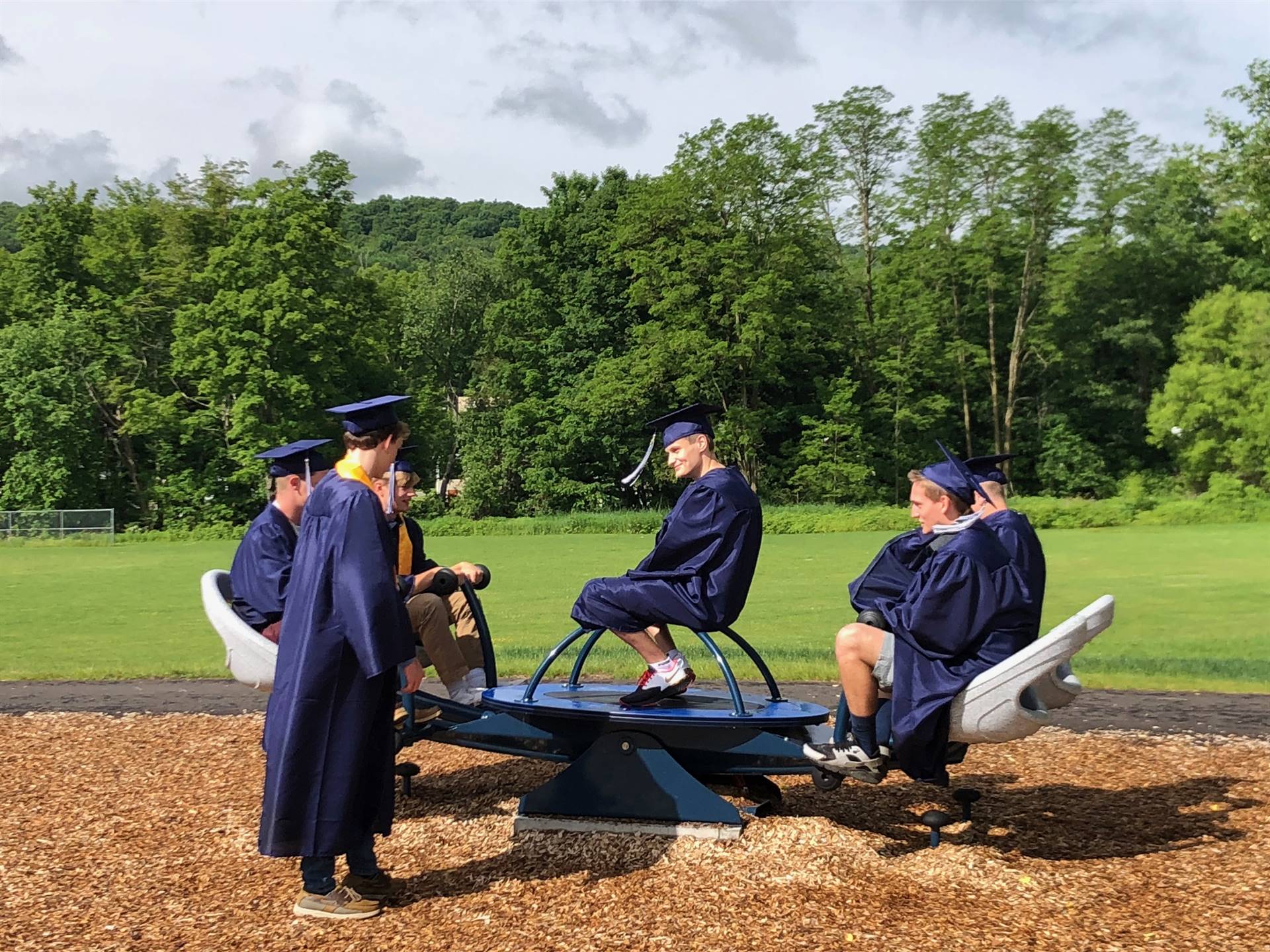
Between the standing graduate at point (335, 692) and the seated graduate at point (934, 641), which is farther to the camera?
the seated graduate at point (934, 641)

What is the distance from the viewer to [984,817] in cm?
681

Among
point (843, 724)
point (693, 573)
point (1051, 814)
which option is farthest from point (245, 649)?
point (1051, 814)

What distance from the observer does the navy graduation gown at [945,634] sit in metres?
5.65

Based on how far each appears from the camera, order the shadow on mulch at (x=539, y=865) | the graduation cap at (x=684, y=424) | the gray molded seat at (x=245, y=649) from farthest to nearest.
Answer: the graduation cap at (x=684, y=424) < the gray molded seat at (x=245, y=649) < the shadow on mulch at (x=539, y=865)

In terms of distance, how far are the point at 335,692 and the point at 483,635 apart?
222 cm

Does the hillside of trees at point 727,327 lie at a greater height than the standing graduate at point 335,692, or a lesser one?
greater

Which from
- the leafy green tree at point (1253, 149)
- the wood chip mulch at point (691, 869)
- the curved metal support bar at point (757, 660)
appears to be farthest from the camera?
the leafy green tree at point (1253, 149)

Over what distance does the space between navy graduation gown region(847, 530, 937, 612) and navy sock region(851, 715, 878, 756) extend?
79cm

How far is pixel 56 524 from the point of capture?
4597 centimetres

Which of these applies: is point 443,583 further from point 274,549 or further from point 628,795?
point 628,795

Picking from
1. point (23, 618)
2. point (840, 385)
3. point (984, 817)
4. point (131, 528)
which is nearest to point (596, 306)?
point (840, 385)

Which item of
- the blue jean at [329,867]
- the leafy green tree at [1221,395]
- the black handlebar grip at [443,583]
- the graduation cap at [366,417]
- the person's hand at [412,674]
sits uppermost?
the leafy green tree at [1221,395]

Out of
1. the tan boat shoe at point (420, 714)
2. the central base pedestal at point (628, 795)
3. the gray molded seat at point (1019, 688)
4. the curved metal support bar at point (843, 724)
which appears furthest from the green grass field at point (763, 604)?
the gray molded seat at point (1019, 688)

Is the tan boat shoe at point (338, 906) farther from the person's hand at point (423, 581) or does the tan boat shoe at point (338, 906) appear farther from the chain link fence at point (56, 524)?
the chain link fence at point (56, 524)
